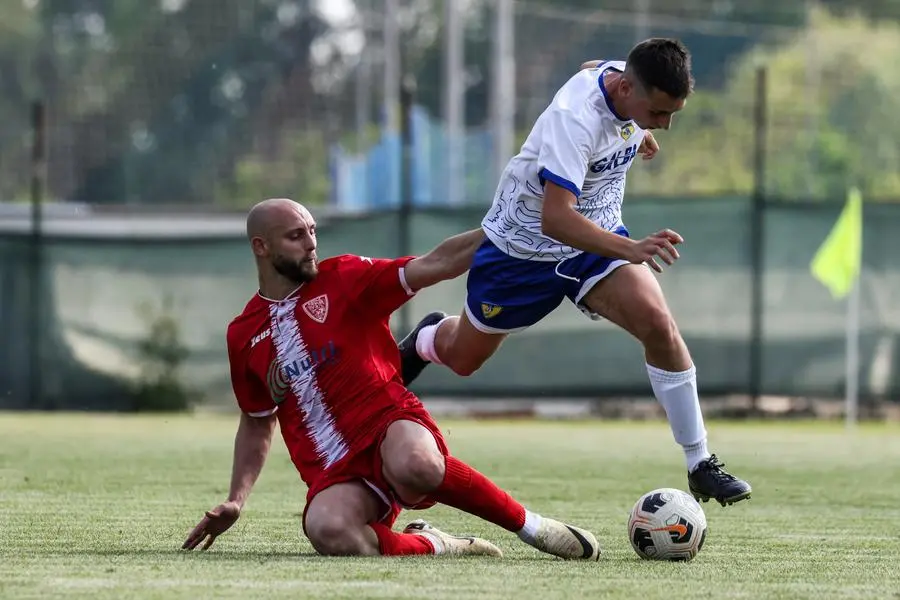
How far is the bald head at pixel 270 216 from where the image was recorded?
5891 millimetres

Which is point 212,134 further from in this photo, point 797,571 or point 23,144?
point 797,571

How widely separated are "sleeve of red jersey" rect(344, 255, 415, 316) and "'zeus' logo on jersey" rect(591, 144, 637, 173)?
951mm

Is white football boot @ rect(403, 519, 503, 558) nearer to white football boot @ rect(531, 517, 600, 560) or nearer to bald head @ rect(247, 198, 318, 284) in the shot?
white football boot @ rect(531, 517, 600, 560)

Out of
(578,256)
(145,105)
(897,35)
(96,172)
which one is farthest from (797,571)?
(897,35)

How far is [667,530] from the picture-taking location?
19.1ft

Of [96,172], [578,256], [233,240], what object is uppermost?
[578,256]

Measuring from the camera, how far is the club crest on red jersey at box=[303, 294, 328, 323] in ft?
19.6

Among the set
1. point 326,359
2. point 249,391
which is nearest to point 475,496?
point 326,359

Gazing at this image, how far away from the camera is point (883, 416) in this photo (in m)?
15.4

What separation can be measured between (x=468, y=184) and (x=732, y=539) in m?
22.8

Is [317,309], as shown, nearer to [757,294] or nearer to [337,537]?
[337,537]

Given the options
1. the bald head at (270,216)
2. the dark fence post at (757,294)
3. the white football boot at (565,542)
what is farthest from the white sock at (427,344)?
the dark fence post at (757,294)

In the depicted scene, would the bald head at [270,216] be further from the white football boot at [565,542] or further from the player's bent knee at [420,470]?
the white football boot at [565,542]

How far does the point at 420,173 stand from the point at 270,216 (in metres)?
19.0
